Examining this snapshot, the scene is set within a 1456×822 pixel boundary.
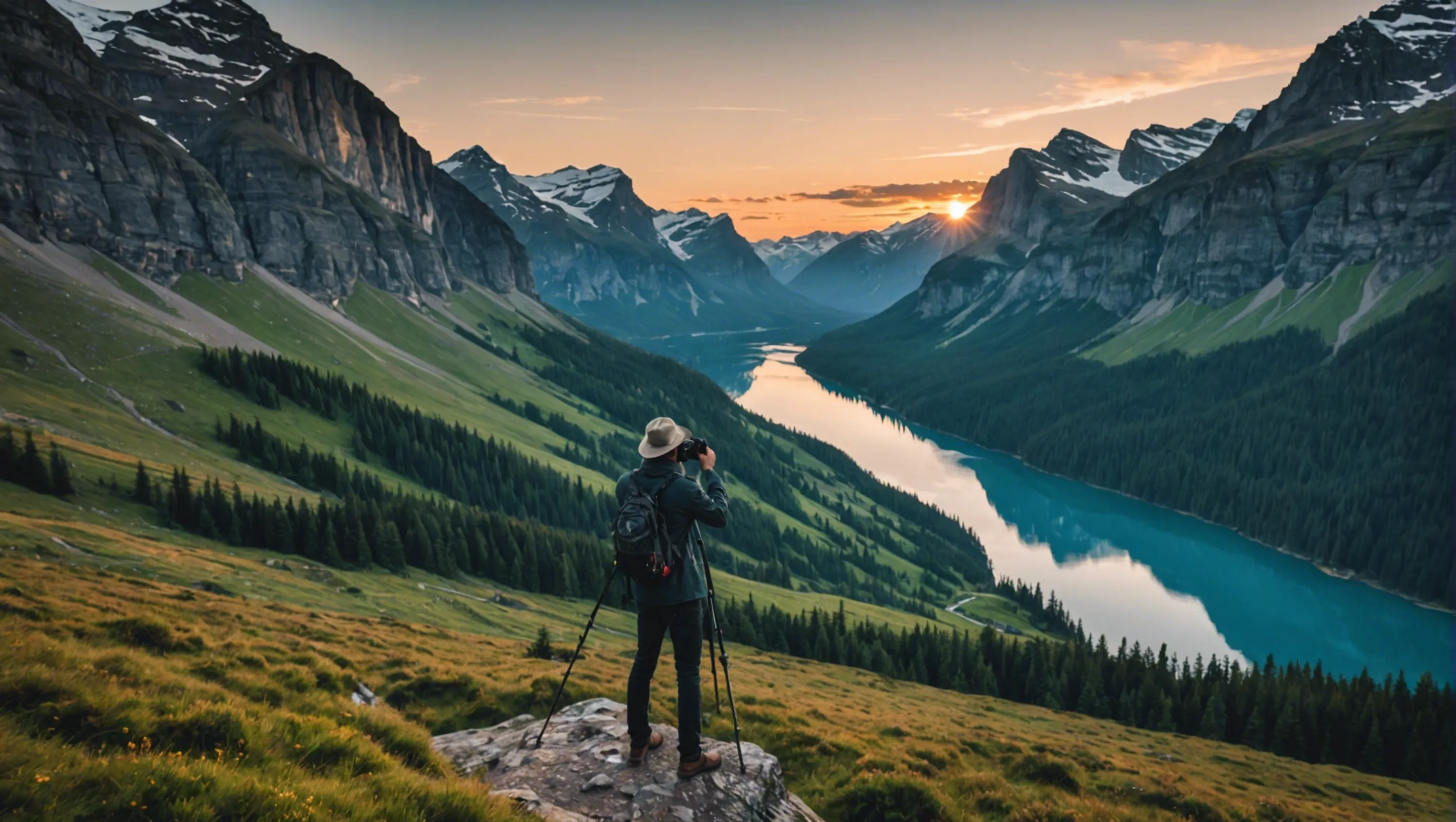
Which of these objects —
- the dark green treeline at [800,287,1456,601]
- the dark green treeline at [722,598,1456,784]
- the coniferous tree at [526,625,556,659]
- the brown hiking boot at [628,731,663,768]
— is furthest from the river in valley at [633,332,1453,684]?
the brown hiking boot at [628,731,663,768]

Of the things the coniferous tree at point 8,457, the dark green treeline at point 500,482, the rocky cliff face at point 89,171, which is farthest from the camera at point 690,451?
the rocky cliff face at point 89,171

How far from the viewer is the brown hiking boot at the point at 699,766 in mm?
12562

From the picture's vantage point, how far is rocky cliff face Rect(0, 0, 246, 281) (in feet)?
449

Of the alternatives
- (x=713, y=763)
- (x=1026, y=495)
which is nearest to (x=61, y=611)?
(x=713, y=763)

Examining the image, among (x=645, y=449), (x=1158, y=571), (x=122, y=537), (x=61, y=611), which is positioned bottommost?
(x=1158, y=571)

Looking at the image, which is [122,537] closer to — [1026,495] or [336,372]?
[336,372]

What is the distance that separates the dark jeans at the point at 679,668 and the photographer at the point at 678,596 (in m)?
0.01

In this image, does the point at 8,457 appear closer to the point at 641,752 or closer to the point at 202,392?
the point at 202,392

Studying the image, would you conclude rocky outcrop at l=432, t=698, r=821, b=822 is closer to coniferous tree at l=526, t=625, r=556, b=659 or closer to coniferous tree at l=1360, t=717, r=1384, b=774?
coniferous tree at l=526, t=625, r=556, b=659

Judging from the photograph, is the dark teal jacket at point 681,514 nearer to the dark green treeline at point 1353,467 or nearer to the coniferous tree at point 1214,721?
the coniferous tree at point 1214,721

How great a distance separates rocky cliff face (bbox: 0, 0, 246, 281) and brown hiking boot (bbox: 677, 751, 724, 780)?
175371 mm

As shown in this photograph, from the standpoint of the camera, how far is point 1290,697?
6241 centimetres

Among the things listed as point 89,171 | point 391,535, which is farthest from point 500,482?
point 89,171

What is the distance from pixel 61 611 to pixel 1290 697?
262 ft
